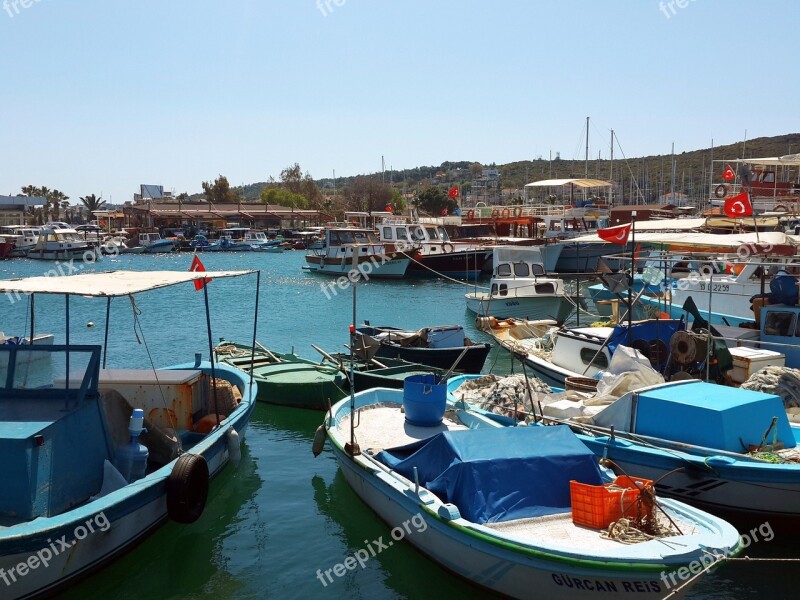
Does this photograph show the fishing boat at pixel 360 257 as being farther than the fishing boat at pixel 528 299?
Yes

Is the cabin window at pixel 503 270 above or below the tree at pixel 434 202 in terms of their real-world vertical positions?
below

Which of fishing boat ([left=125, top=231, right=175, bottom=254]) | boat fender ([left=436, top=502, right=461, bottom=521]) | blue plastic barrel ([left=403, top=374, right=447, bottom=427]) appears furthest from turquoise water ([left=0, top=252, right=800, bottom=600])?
fishing boat ([left=125, top=231, right=175, bottom=254])

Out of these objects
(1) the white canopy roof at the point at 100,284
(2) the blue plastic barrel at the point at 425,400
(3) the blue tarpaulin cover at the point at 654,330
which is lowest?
(2) the blue plastic barrel at the point at 425,400

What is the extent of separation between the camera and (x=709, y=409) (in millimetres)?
10023

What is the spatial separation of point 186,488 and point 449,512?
3.39 metres

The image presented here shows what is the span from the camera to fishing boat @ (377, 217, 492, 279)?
47.3 metres

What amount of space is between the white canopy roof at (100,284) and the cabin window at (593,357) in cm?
807

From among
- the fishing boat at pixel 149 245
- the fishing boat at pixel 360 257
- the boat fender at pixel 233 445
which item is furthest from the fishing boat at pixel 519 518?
the fishing boat at pixel 149 245

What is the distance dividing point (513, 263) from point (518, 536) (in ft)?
74.7

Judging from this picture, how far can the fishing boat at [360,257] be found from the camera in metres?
47.5

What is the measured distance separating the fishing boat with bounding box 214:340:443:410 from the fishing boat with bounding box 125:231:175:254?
64.7m

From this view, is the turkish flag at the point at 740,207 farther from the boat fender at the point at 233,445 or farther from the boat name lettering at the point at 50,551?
the boat name lettering at the point at 50,551

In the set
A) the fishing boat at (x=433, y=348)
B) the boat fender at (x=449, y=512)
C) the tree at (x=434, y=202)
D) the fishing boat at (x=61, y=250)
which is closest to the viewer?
the boat fender at (x=449, y=512)

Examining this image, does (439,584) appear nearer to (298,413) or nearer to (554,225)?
(298,413)
